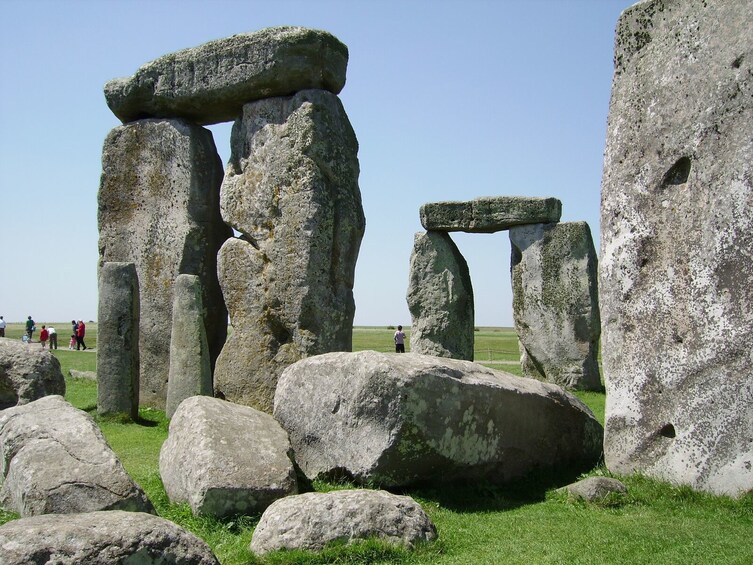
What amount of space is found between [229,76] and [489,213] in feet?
19.1

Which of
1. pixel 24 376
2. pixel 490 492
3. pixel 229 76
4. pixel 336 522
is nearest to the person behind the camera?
pixel 336 522

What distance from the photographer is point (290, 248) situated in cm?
967

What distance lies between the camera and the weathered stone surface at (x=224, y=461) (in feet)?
17.9

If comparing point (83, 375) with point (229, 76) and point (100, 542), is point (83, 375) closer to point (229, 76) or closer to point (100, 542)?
point (229, 76)

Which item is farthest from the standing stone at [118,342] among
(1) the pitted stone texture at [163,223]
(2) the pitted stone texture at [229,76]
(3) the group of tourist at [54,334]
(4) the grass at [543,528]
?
(3) the group of tourist at [54,334]

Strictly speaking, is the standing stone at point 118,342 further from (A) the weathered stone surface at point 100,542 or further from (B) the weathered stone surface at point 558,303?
(B) the weathered stone surface at point 558,303

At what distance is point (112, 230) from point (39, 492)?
692cm

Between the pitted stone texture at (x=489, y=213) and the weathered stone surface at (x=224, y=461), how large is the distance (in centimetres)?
858

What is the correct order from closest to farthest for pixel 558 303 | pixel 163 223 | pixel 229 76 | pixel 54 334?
pixel 229 76, pixel 163 223, pixel 558 303, pixel 54 334

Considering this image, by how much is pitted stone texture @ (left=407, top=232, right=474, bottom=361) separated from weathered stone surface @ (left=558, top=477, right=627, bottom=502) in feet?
27.1

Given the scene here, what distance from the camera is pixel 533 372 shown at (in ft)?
47.9

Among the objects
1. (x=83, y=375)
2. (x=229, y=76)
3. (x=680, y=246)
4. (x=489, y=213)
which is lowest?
(x=83, y=375)

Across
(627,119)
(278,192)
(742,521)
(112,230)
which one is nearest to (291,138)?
(278,192)

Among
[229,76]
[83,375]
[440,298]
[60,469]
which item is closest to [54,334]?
[83,375]
